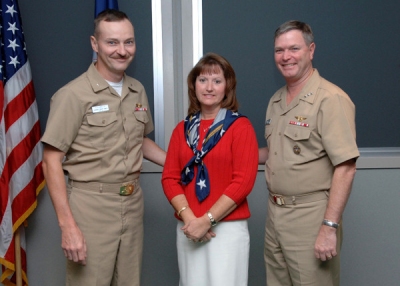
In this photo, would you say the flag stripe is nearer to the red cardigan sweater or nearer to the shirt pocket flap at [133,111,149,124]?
the shirt pocket flap at [133,111,149,124]

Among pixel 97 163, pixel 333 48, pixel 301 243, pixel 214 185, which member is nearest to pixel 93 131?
pixel 97 163

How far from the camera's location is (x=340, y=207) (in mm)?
2100

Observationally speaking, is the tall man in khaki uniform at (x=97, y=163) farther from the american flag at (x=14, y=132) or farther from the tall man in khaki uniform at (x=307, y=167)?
the american flag at (x=14, y=132)

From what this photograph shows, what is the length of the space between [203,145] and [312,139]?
0.46 meters

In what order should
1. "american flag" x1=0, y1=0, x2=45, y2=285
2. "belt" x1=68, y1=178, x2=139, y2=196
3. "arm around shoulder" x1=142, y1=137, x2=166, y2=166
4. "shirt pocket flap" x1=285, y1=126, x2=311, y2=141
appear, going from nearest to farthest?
"shirt pocket flap" x1=285, y1=126, x2=311, y2=141 < "belt" x1=68, y1=178, x2=139, y2=196 < "arm around shoulder" x1=142, y1=137, x2=166, y2=166 < "american flag" x1=0, y1=0, x2=45, y2=285

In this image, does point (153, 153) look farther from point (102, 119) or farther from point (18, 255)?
point (18, 255)

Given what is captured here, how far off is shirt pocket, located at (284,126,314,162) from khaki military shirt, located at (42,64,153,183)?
0.69m

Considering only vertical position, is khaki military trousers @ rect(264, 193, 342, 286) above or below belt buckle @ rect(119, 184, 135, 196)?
below

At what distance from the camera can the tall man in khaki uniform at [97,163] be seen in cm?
216

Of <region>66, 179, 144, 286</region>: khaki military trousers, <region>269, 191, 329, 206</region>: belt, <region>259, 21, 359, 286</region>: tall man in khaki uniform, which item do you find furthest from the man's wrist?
<region>66, 179, 144, 286</region>: khaki military trousers

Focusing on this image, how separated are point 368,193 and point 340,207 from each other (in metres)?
1.15

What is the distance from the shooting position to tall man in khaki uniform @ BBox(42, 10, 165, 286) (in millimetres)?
2160

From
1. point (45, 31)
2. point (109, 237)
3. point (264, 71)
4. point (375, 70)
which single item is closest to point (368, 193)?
point (375, 70)

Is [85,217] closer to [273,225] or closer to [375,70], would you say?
[273,225]
